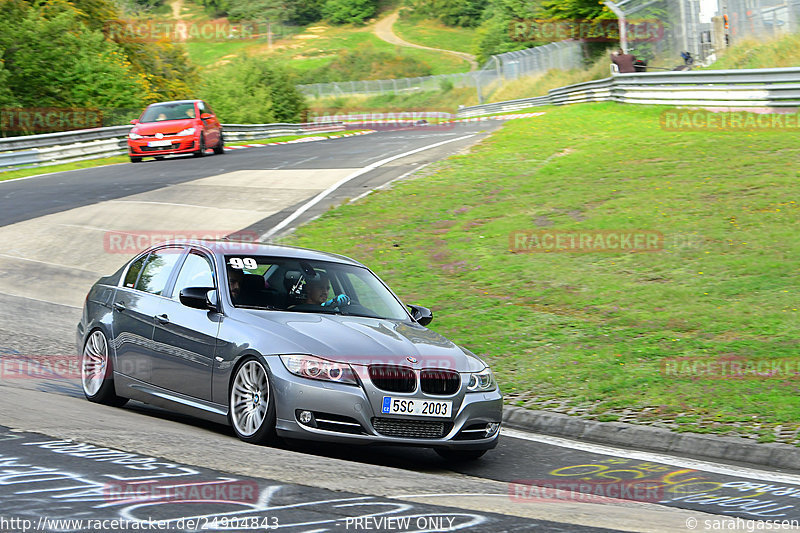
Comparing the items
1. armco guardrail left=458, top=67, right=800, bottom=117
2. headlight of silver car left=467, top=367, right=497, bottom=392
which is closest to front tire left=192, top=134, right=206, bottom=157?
armco guardrail left=458, top=67, right=800, bottom=117

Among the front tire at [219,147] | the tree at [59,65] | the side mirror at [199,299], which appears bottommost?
the side mirror at [199,299]

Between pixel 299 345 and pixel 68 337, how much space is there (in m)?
5.94

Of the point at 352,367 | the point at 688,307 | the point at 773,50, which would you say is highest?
the point at 773,50

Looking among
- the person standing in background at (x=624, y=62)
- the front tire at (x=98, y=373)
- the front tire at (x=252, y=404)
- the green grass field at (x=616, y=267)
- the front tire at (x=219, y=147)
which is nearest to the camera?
the front tire at (x=252, y=404)

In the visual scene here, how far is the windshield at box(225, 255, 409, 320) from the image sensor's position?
7.97 meters

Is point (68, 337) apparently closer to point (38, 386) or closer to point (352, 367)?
point (38, 386)

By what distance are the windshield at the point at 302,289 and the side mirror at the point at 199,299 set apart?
0.15 metres

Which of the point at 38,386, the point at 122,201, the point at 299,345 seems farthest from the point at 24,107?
the point at 299,345

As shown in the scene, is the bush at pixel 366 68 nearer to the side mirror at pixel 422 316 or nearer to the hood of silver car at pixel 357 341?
the side mirror at pixel 422 316

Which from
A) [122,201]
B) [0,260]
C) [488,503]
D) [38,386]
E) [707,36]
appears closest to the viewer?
A: [488,503]

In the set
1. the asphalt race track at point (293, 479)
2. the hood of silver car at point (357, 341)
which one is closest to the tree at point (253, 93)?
the asphalt race track at point (293, 479)

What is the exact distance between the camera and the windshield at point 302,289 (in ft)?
26.2

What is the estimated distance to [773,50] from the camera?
102 feet

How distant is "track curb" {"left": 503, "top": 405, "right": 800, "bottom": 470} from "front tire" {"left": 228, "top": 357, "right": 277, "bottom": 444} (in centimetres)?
271
